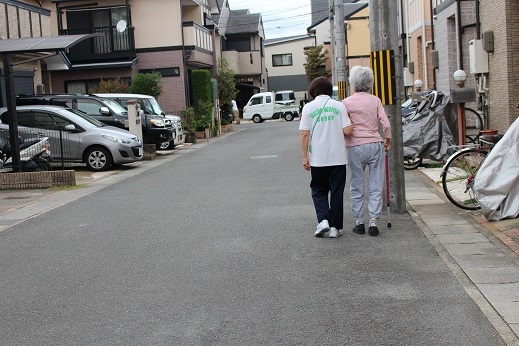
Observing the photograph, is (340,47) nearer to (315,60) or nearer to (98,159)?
(98,159)

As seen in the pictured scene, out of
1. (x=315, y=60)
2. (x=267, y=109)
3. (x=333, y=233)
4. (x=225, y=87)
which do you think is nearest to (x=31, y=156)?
(x=333, y=233)

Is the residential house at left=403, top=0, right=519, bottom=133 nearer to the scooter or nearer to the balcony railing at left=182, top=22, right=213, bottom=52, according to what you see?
the scooter

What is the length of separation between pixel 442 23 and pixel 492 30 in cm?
647

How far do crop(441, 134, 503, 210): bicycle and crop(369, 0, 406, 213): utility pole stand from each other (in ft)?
2.06

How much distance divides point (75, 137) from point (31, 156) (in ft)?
7.48

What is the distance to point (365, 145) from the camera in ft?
26.7

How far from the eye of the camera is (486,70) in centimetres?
1648

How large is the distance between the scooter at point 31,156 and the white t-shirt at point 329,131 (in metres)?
9.13

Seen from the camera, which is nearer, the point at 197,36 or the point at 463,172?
the point at 463,172

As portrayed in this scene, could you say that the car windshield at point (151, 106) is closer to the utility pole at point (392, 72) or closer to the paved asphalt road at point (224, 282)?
the paved asphalt road at point (224, 282)

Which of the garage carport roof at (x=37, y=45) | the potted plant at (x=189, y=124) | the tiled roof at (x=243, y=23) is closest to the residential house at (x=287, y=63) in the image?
the tiled roof at (x=243, y=23)

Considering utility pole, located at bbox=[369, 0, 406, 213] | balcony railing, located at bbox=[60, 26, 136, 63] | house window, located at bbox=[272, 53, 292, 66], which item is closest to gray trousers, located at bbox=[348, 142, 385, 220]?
utility pole, located at bbox=[369, 0, 406, 213]

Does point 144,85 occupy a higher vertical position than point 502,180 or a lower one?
higher

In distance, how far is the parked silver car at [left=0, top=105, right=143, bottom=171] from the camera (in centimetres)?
1759
